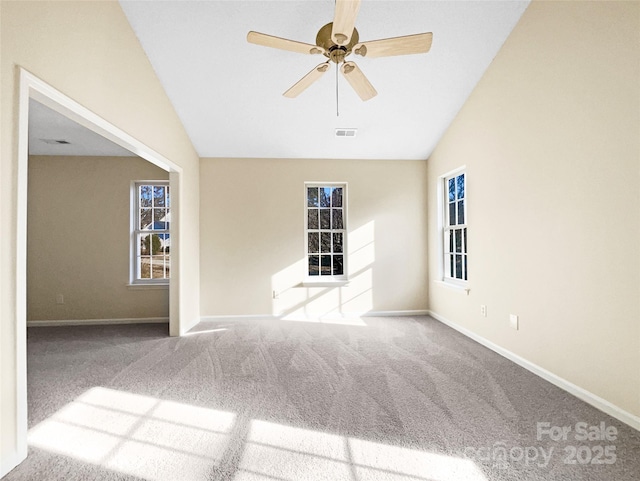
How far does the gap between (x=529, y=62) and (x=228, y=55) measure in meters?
2.81

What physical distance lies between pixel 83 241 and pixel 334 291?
3.82 meters

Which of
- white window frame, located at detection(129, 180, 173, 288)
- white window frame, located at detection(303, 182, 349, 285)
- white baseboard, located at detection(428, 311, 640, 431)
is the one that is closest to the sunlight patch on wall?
white baseboard, located at detection(428, 311, 640, 431)

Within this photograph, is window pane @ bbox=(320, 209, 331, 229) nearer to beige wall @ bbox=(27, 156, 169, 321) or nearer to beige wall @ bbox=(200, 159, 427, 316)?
beige wall @ bbox=(200, 159, 427, 316)

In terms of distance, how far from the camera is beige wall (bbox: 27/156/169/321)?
494cm

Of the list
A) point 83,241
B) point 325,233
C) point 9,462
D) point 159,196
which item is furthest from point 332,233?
point 9,462

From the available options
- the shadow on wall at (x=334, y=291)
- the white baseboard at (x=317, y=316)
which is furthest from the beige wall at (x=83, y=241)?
the shadow on wall at (x=334, y=291)

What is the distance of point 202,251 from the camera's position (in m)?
5.08

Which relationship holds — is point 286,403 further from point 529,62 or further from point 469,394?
point 529,62

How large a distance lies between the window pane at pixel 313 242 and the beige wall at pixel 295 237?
20 centimetres

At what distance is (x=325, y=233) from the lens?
5.36 meters

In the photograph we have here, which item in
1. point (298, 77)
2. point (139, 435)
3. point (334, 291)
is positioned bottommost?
point (139, 435)

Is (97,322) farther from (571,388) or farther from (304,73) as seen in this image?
(571,388)

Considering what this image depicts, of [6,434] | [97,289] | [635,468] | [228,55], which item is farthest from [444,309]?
[97,289]

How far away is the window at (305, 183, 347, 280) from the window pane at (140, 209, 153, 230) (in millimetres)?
2461
